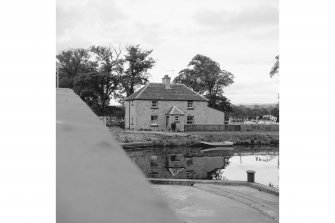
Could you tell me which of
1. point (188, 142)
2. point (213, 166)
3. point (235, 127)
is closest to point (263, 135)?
point (235, 127)

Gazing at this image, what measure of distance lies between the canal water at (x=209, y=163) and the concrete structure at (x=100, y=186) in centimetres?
1449

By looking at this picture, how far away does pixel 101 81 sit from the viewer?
122 ft

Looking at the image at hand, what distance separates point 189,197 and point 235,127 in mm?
23217

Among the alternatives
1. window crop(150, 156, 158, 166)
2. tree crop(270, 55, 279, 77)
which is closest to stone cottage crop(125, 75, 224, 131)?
tree crop(270, 55, 279, 77)

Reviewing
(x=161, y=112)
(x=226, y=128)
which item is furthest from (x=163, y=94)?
(x=226, y=128)

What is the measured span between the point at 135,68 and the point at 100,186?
126 feet

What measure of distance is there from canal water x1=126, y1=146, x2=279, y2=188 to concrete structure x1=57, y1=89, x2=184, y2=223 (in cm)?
1449

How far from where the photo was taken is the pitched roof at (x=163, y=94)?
30.5m

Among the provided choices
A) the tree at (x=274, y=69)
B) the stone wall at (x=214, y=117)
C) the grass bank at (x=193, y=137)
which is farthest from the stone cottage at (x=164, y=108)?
the tree at (x=274, y=69)

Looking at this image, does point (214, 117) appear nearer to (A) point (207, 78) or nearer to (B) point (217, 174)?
(A) point (207, 78)

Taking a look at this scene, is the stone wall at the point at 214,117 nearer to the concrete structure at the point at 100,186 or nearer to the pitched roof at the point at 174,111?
the pitched roof at the point at 174,111
